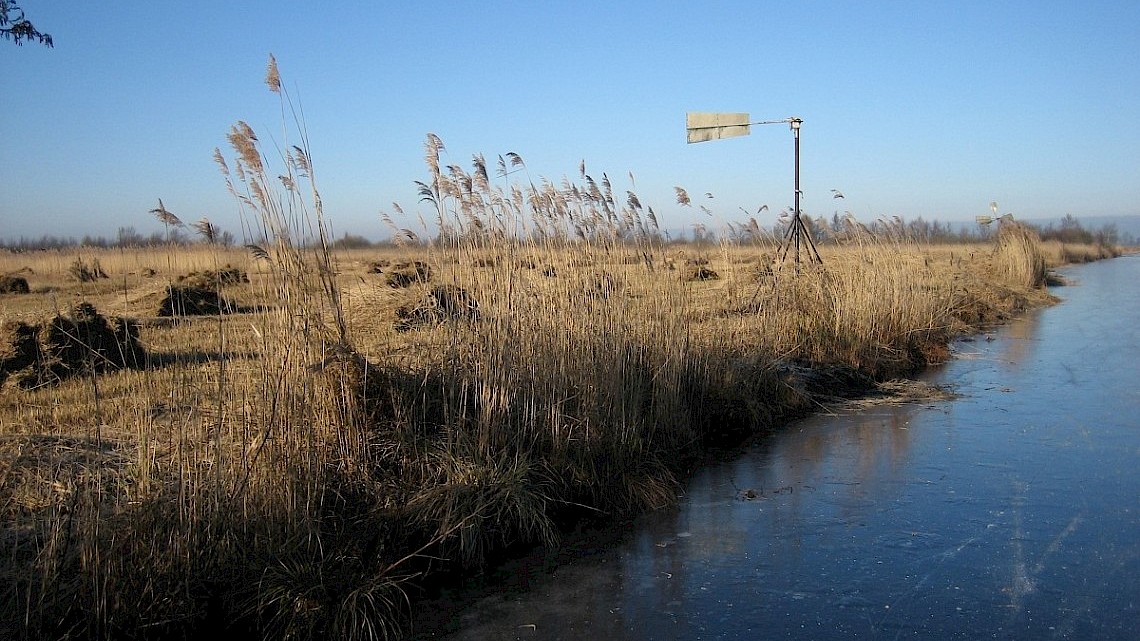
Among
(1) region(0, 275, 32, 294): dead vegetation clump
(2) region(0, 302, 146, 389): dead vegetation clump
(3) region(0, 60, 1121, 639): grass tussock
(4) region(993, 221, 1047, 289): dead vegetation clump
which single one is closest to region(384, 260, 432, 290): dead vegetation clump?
(3) region(0, 60, 1121, 639): grass tussock

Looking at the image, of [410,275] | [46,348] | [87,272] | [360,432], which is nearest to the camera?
[87,272]

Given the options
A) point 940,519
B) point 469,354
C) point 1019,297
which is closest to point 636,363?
point 469,354

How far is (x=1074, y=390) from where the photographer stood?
907 cm

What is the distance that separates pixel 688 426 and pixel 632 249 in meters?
1.46

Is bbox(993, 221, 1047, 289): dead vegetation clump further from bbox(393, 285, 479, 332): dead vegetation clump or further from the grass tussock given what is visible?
bbox(393, 285, 479, 332): dead vegetation clump

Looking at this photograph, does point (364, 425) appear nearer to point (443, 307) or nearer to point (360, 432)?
point (360, 432)

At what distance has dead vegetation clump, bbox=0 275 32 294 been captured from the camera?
47.7 ft

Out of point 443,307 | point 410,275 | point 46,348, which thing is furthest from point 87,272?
point 46,348

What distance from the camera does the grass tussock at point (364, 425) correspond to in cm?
381

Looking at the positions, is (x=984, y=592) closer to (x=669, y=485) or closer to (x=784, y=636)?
(x=784, y=636)

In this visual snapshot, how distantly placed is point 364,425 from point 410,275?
2.14m

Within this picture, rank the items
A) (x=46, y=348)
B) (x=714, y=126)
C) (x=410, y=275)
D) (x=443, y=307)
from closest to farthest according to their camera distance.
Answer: (x=443, y=307)
(x=410, y=275)
(x=46, y=348)
(x=714, y=126)

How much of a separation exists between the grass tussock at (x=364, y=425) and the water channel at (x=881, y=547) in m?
0.42

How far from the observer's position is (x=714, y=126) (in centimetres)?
1129
